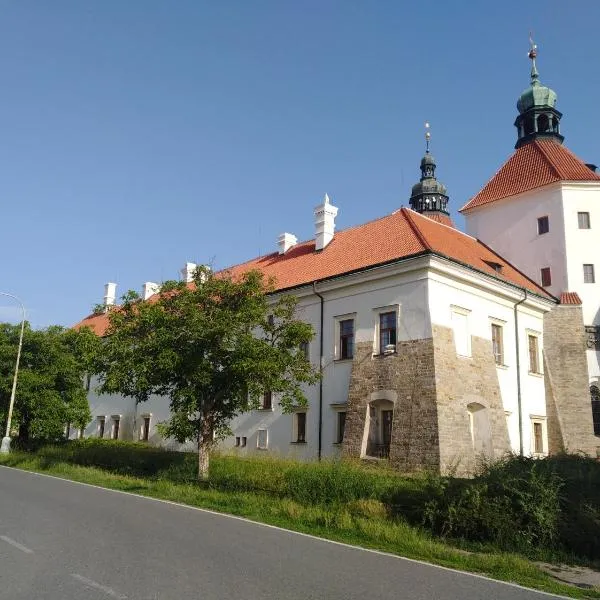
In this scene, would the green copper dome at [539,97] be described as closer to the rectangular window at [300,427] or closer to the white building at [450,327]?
the white building at [450,327]

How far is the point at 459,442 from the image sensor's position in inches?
862

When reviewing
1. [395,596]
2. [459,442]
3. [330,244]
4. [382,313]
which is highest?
[330,244]

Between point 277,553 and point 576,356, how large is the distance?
22819mm

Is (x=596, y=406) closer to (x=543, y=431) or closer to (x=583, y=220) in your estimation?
(x=543, y=431)

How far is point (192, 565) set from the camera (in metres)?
8.60

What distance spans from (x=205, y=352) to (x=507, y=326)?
13.9 meters

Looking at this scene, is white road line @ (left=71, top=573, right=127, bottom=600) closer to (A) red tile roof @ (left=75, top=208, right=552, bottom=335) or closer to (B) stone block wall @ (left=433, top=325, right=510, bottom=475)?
(B) stone block wall @ (left=433, top=325, right=510, bottom=475)

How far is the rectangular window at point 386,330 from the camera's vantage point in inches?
957

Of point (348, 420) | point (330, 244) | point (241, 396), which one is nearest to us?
point (241, 396)

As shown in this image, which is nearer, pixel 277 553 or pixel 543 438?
pixel 277 553

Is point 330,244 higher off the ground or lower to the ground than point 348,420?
higher

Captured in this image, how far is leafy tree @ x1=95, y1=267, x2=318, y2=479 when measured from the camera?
19.9 m

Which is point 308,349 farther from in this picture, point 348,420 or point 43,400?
point 43,400

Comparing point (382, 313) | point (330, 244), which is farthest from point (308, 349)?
point (330, 244)
